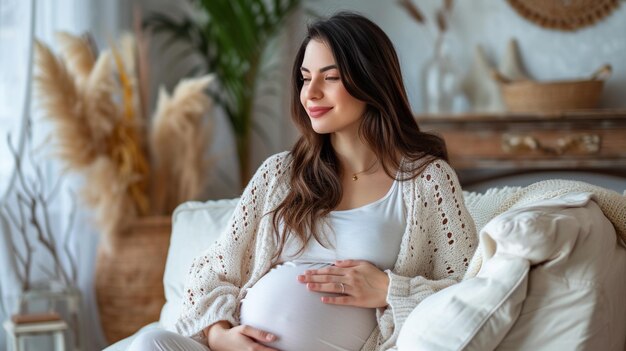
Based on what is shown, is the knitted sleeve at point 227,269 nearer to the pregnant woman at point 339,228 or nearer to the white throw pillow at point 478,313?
the pregnant woman at point 339,228

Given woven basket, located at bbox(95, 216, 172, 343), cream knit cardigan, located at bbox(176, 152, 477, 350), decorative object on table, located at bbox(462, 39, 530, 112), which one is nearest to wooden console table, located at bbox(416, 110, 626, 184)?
decorative object on table, located at bbox(462, 39, 530, 112)

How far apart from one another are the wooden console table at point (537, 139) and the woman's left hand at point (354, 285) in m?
2.15

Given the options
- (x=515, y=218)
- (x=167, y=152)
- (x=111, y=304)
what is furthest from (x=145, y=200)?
(x=515, y=218)

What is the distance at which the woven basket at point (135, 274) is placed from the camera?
3.47 metres

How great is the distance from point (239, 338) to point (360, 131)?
529 millimetres

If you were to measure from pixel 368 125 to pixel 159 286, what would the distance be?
5.95 feet

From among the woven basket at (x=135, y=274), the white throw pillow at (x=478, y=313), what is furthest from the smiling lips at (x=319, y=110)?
the woven basket at (x=135, y=274)


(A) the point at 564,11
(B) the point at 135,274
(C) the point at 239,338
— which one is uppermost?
(A) the point at 564,11

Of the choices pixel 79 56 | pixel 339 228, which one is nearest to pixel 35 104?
pixel 79 56

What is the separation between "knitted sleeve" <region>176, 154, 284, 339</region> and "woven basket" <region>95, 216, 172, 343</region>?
1.57m

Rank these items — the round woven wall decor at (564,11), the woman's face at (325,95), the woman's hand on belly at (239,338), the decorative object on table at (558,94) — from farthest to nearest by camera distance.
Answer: the round woven wall decor at (564,11)
the decorative object on table at (558,94)
the woman's face at (325,95)
the woman's hand on belly at (239,338)

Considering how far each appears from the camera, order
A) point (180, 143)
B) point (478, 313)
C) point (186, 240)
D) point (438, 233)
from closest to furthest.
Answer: point (478, 313), point (438, 233), point (186, 240), point (180, 143)

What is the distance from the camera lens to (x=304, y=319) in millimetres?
1748

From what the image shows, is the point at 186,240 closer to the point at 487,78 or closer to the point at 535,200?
the point at 535,200
